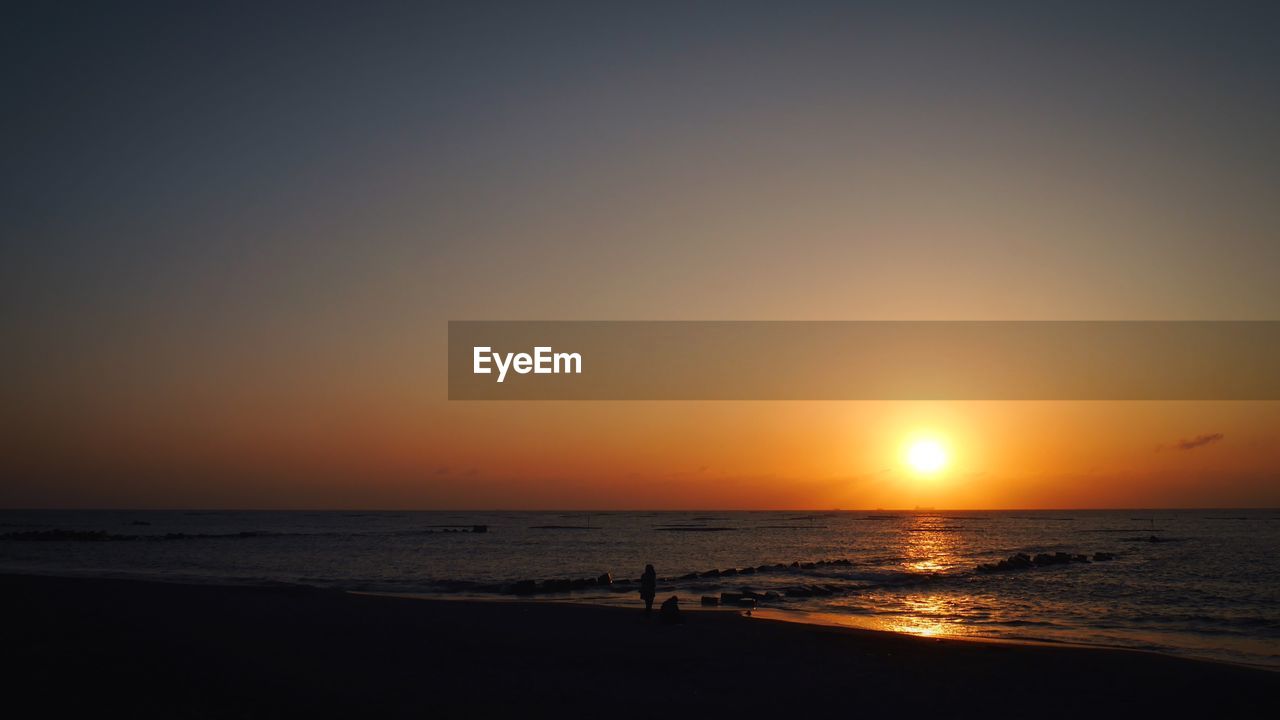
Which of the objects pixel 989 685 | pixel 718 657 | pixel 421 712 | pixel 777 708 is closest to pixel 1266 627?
pixel 989 685

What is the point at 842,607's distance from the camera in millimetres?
29938

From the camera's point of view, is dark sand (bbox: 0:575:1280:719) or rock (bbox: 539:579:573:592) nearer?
dark sand (bbox: 0:575:1280:719)

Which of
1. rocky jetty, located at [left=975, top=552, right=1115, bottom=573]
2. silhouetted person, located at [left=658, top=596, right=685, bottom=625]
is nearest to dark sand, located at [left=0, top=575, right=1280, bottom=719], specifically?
silhouetted person, located at [left=658, top=596, right=685, bottom=625]

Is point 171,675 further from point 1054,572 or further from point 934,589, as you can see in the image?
point 1054,572

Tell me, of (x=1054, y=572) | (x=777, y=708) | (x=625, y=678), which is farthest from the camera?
(x=1054, y=572)

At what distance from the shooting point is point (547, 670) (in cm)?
1513

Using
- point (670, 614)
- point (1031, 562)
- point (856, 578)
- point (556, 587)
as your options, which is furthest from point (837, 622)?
point (1031, 562)

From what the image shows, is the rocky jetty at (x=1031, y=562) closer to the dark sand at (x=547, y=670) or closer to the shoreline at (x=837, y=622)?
the shoreline at (x=837, y=622)

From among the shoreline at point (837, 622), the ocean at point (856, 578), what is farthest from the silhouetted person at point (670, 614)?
the ocean at point (856, 578)

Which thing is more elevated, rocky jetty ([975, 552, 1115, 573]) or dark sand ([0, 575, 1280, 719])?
dark sand ([0, 575, 1280, 719])

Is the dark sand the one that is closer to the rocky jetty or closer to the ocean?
the ocean

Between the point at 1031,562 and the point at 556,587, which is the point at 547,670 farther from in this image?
the point at 1031,562

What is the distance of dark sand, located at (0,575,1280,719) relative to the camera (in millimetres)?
12469

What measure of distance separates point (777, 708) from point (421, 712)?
18.1 ft
